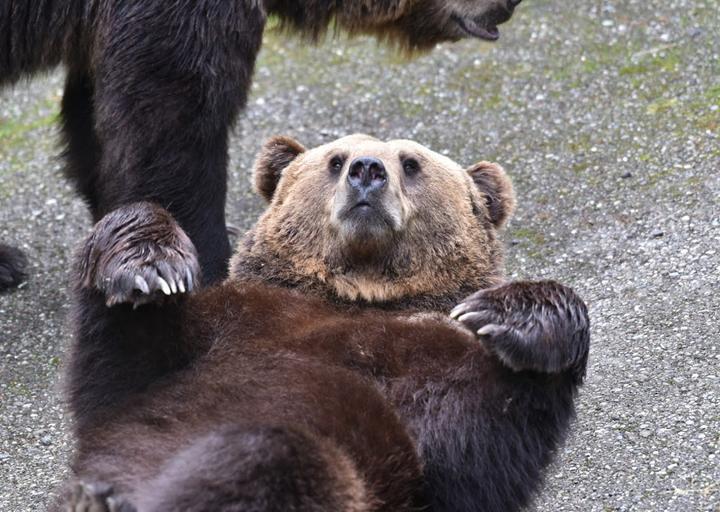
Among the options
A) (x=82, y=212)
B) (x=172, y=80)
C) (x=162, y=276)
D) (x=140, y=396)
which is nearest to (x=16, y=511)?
(x=140, y=396)

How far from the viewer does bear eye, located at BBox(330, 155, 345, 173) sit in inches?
206

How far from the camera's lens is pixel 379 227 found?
4906 millimetres

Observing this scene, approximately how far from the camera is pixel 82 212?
7926mm

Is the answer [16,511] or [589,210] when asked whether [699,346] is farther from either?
[16,511]

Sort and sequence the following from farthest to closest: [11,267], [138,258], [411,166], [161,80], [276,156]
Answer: [11,267] → [161,80] → [276,156] → [411,166] → [138,258]

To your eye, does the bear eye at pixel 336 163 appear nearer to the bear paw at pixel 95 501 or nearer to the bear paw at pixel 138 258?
the bear paw at pixel 138 258

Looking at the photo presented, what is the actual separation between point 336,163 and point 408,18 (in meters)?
2.54

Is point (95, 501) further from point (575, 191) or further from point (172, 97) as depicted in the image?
point (575, 191)

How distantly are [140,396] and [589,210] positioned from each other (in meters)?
3.49

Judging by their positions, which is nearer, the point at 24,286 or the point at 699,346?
the point at 699,346

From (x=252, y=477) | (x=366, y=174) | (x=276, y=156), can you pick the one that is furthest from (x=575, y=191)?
(x=252, y=477)

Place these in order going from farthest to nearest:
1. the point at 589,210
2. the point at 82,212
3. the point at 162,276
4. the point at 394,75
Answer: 1. the point at 394,75
2. the point at 82,212
3. the point at 589,210
4. the point at 162,276

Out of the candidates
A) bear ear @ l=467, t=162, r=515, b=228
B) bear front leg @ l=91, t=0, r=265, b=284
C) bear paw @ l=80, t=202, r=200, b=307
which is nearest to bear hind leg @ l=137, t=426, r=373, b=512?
bear paw @ l=80, t=202, r=200, b=307

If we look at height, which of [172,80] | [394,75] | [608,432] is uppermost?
[172,80]
